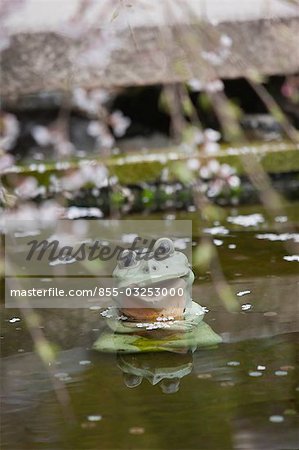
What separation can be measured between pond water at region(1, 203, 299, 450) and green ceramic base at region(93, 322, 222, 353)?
0.04 metres

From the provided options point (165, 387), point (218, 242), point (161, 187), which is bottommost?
point (161, 187)

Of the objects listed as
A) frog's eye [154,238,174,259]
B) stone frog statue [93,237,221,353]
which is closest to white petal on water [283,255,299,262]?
stone frog statue [93,237,221,353]

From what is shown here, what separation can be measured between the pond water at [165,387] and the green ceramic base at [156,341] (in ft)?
0.13

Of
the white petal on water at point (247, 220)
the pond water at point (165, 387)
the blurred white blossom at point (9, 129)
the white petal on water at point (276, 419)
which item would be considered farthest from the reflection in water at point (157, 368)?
the blurred white blossom at point (9, 129)

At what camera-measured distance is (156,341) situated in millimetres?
3627

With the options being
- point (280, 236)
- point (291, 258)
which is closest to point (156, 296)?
point (291, 258)

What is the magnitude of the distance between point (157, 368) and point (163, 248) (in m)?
0.48

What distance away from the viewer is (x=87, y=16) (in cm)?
643

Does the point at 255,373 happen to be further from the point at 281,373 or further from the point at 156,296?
the point at 156,296

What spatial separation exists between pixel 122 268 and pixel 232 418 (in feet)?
3.01

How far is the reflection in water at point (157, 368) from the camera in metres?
3.32

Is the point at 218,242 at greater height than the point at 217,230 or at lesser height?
greater

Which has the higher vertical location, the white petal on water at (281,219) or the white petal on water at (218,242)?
the white petal on water at (218,242)

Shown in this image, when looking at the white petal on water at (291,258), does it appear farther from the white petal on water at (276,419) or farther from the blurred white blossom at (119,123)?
the blurred white blossom at (119,123)
